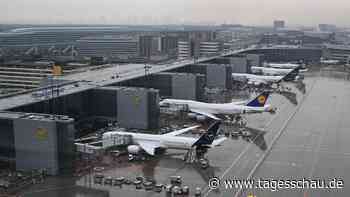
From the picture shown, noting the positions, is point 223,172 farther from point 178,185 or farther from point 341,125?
point 341,125

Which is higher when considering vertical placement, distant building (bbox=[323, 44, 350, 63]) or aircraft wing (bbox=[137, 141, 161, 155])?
distant building (bbox=[323, 44, 350, 63])

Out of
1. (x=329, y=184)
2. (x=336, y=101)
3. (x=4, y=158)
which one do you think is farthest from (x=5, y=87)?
(x=329, y=184)

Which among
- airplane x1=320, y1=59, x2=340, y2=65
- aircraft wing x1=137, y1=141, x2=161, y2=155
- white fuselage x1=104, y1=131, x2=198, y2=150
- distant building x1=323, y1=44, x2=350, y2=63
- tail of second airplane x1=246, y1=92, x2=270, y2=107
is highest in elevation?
distant building x1=323, y1=44, x2=350, y2=63

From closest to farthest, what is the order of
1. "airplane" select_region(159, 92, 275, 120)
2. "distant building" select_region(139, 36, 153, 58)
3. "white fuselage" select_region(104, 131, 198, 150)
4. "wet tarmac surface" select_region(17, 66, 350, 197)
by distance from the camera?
"wet tarmac surface" select_region(17, 66, 350, 197)
"white fuselage" select_region(104, 131, 198, 150)
"airplane" select_region(159, 92, 275, 120)
"distant building" select_region(139, 36, 153, 58)

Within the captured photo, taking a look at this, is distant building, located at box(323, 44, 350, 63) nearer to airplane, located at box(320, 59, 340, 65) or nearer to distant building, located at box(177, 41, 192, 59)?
airplane, located at box(320, 59, 340, 65)

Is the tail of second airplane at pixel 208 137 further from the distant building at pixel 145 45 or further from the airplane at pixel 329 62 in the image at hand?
the distant building at pixel 145 45

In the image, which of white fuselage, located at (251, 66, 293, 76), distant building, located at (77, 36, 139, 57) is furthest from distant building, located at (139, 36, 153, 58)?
white fuselage, located at (251, 66, 293, 76)

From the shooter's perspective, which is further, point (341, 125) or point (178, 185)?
point (341, 125)
